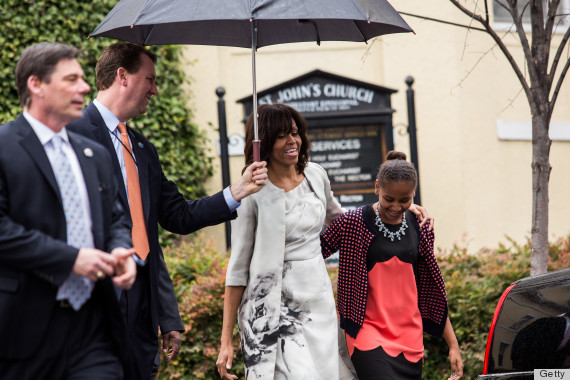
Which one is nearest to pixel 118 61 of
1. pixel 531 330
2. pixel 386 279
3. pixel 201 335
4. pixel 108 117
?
pixel 108 117

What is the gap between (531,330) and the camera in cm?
395

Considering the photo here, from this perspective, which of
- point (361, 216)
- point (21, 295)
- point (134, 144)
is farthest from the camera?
point (361, 216)

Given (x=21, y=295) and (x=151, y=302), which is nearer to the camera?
(x=21, y=295)

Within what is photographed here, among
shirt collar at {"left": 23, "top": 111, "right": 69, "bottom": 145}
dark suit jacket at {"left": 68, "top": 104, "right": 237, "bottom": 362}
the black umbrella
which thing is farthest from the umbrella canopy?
shirt collar at {"left": 23, "top": 111, "right": 69, "bottom": 145}

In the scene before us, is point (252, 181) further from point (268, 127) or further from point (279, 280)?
point (279, 280)

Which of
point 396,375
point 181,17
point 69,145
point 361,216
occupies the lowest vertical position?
point 396,375

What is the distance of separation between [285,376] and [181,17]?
1.88 m

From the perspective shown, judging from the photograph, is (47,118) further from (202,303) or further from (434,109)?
(434,109)

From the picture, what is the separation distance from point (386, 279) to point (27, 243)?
7.31 ft

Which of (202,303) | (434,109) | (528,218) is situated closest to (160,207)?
(202,303)

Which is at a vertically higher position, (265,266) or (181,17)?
(181,17)

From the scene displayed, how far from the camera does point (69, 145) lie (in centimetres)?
335

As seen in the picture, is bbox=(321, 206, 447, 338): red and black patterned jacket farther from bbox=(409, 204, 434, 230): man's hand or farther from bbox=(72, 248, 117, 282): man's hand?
bbox=(72, 248, 117, 282): man's hand

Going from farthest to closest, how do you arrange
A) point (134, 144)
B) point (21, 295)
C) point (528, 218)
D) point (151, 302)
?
1. point (528, 218)
2. point (134, 144)
3. point (151, 302)
4. point (21, 295)
